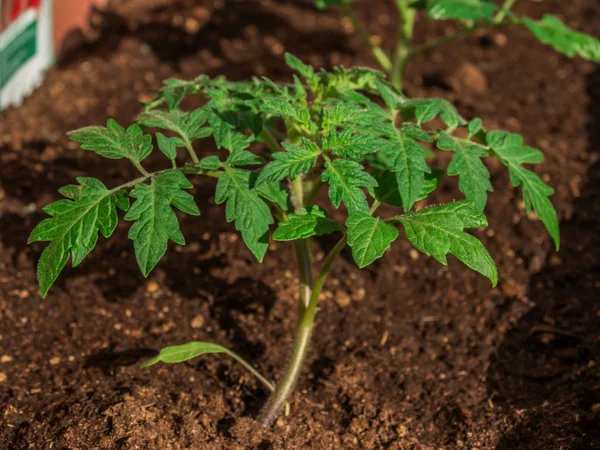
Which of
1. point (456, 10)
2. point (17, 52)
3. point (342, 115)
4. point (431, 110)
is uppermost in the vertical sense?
point (342, 115)

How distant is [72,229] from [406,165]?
2.52 feet

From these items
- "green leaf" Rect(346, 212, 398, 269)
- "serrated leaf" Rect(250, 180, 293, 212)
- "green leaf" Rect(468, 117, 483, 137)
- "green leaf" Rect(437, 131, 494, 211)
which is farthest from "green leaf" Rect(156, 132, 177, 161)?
"green leaf" Rect(468, 117, 483, 137)

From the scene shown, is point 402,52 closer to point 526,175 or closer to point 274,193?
point 526,175

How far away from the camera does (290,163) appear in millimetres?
1950

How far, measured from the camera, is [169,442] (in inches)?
88.0

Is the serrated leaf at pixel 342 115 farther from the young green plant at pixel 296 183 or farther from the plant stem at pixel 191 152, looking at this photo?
the plant stem at pixel 191 152

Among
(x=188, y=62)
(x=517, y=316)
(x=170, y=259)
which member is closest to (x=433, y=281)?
(x=517, y=316)

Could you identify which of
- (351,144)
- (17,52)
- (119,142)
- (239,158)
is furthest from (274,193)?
(17,52)

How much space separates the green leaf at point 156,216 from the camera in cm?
184

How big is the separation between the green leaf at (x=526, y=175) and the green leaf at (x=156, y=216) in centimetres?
84

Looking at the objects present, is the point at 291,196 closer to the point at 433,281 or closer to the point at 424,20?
the point at 433,281

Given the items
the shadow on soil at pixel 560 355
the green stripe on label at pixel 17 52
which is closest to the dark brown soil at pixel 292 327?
the shadow on soil at pixel 560 355

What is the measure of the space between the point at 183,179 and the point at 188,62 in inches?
90.3

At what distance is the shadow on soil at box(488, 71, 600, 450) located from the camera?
2393mm
